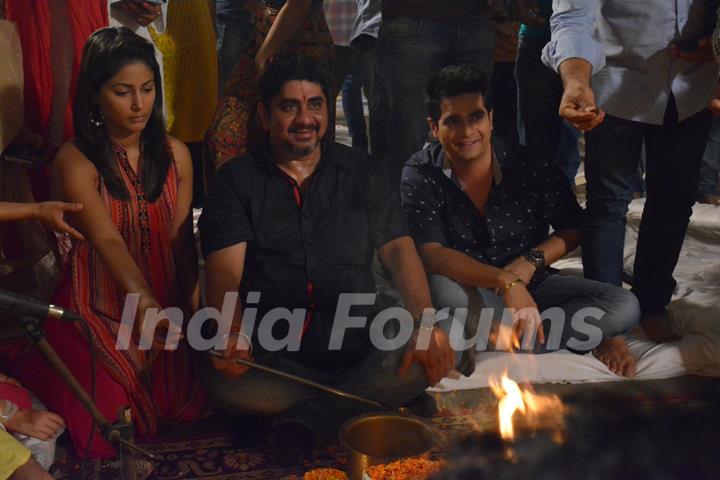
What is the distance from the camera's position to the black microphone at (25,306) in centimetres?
163

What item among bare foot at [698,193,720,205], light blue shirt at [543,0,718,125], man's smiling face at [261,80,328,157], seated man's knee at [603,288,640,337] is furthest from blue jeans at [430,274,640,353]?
bare foot at [698,193,720,205]

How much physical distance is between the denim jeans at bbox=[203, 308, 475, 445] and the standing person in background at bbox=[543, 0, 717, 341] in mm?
868

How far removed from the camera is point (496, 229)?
303 cm

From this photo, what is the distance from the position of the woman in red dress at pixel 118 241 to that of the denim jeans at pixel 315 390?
0.70 feet

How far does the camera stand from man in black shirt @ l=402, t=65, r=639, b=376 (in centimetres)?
289

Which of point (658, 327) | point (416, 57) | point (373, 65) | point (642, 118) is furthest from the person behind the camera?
point (373, 65)

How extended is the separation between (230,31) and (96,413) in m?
2.67

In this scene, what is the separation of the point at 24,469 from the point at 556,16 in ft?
6.37

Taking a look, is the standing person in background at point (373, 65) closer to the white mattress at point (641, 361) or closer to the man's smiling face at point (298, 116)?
the man's smiling face at point (298, 116)

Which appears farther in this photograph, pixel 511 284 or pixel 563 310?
pixel 563 310

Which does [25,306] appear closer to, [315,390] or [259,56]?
[315,390]

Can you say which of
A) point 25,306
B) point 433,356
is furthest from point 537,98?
point 25,306

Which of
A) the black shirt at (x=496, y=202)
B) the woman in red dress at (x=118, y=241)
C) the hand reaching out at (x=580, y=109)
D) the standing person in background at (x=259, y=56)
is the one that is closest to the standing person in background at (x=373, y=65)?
the standing person in background at (x=259, y=56)

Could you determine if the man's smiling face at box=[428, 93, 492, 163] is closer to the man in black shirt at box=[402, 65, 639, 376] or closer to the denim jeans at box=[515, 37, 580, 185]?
the man in black shirt at box=[402, 65, 639, 376]
